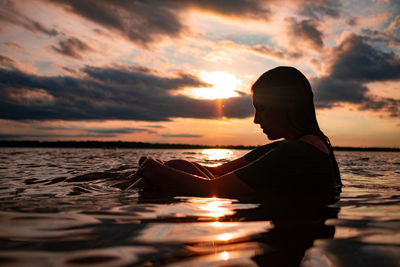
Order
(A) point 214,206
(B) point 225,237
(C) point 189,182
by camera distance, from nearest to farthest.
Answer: (B) point 225,237, (A) point 214,206, (C) point 189,182

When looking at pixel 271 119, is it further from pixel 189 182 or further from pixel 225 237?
pixel 225 237

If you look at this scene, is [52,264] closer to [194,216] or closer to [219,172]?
[194,216]

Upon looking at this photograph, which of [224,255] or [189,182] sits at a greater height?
[189,182]

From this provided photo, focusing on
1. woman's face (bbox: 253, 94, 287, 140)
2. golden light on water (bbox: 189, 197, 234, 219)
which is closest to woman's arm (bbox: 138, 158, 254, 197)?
golden light on water (bbox: 189, 197, 234, 219)

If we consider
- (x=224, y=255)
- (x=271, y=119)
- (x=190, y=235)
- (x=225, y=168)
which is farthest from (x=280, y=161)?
(x=225, y=168)

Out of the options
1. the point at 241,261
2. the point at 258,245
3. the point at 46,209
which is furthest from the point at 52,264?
the point at 46,209

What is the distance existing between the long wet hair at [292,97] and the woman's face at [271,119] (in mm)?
33

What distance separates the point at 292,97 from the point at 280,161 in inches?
31.3

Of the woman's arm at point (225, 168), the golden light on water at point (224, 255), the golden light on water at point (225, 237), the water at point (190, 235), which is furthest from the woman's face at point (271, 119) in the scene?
the golden light on water at point (224, 255)

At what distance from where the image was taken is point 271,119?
3098mm

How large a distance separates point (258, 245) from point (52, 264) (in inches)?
41.6

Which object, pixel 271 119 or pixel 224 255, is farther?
pixel 271 119

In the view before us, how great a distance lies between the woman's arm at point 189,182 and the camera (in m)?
2.70

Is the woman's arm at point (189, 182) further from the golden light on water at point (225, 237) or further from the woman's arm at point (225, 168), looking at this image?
the woman's arm at point (225, 168)
